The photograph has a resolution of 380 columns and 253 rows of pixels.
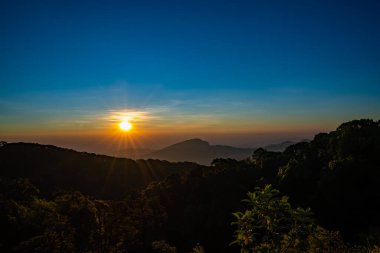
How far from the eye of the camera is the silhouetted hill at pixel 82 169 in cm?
10175

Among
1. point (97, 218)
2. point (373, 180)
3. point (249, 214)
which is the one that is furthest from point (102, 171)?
point (249, 214)

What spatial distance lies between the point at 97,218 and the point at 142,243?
6370 millimetres

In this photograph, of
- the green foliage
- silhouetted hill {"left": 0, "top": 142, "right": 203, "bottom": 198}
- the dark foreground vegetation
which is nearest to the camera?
the green foliage

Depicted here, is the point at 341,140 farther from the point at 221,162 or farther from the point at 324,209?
the point at 221,162

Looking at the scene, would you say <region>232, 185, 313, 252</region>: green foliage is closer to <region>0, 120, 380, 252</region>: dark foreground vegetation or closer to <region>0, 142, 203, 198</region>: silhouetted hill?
<region>0, 120, 380, 252</region>: dark foreground vegetation

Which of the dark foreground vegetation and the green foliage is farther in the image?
the dark foreground vegetation

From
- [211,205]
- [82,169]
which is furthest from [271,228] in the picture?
[82,169]

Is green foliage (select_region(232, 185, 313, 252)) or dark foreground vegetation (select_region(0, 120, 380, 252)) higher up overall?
green foliage (select_region(232, 185, 313, 252))

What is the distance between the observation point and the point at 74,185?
10019 centimetres

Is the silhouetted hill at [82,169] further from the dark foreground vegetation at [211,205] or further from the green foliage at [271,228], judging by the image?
the green foliage at [271,228]

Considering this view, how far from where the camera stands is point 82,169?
114125 millimetres

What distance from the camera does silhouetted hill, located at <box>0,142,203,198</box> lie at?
102m

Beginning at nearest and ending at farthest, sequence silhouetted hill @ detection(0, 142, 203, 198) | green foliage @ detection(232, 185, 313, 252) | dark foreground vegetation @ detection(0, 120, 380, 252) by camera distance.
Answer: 1. green foliage @ detection(232, 185, 313, 252)
2. dark foreground vegetation @ detection(0, 120, 380, 252)
3. silhouetted hill @ detection(0, 142, 203, 198)

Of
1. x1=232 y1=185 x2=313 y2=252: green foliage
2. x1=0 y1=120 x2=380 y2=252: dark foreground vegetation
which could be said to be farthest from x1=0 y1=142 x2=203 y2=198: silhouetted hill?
x1=232 y1=185 x2=313 y2=252: green foliage
